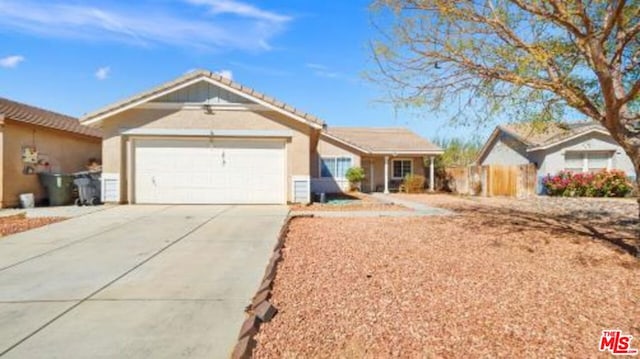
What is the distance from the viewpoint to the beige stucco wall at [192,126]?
13.6m

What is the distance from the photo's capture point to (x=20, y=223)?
9.95 metres

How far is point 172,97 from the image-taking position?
13820 mm

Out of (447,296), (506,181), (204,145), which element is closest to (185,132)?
(204,145)

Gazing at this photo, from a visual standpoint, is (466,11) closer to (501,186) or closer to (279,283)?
(279,283)

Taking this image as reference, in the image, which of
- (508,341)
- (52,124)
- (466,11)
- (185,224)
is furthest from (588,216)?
(52,124)

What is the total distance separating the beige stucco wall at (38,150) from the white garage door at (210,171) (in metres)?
3.92

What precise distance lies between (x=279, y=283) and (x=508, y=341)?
281 centimetres

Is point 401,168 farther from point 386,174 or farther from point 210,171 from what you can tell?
point 210,171

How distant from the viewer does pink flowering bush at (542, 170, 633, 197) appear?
20938 mm

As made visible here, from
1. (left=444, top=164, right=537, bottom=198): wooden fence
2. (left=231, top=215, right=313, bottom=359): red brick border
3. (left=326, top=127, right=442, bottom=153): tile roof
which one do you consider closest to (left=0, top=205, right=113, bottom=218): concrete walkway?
(left=231, top=215, right=313, bottom=359): red brick border

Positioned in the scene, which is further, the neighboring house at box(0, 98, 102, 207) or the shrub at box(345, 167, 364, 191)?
the shrub at box(345, 167, 364, 191)

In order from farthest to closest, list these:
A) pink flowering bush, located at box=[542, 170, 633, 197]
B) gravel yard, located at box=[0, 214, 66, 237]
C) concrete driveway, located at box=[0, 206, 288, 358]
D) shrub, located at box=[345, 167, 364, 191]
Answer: shrub, located at box=[345, 167, 364, 191] → pink flowering bush, located at box=[542, 170, 633, 197] → gravel yard, located at box=[0, 214, 66, 237] → concrete driveway, located at box=[0, 206, 288, 358]

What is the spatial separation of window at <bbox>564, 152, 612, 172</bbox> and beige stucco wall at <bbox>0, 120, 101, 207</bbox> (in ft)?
84.1

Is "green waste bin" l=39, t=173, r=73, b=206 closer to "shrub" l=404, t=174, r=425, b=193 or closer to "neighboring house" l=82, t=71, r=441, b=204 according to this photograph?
"neighboring house" l=82, t=71, r=441, b=204
